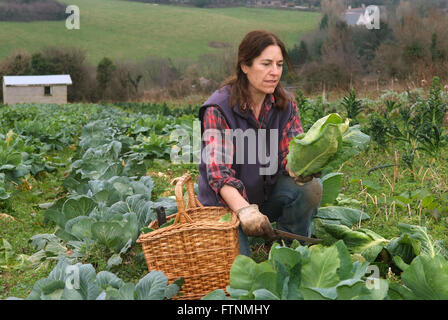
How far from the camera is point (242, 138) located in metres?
2.99

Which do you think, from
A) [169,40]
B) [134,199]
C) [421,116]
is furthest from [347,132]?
[169,40]

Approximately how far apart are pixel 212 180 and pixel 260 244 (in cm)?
86

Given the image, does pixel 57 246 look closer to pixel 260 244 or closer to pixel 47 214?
pixel 47 214

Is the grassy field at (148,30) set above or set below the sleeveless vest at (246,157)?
above

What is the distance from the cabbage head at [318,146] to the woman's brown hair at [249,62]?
51 cm

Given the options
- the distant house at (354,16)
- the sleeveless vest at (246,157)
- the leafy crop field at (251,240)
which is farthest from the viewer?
the distant house at (354,16)

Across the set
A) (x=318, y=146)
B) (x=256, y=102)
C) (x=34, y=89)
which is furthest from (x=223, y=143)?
(x=34, y=89)

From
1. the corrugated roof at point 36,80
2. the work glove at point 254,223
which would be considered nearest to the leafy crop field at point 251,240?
the work glove at point 254,223

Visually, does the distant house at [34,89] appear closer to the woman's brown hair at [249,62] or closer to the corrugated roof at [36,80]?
the corrugated roof at [36,80]

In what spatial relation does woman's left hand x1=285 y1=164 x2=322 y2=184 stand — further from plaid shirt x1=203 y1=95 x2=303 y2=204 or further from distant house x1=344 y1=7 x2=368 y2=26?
distant house x1=344 y1=7 x2=368 y2=26

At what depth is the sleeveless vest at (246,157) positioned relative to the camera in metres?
2.98

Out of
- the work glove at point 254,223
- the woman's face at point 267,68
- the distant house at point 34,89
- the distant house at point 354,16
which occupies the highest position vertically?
the distant house at point 354,16

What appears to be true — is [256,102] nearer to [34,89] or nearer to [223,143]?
[223,143]

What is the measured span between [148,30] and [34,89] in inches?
856
